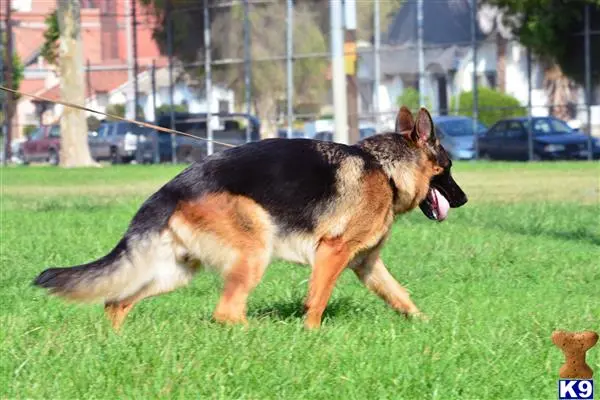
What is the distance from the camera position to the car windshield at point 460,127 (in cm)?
4062

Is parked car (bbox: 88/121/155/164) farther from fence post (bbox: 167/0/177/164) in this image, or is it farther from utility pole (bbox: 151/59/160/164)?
fence post (bbox: 167/0/177/164)

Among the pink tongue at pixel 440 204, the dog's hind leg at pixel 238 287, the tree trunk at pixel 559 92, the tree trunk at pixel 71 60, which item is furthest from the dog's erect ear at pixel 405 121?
the tree trunk at pixel 71 60

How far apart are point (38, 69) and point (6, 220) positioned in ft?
192

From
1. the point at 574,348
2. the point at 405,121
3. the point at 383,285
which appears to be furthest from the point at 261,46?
the point at 574,348

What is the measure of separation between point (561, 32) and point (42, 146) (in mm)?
25382

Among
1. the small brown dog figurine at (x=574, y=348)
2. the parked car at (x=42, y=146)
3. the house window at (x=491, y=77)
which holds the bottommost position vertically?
the parked car at (x=42, y=146)

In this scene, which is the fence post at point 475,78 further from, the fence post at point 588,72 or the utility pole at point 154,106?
the utility pole at point 154,106

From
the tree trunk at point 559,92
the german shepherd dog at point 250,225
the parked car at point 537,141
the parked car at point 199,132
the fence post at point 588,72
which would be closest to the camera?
the german shepherd dog at point 250,225

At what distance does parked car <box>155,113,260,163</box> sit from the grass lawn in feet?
94.0

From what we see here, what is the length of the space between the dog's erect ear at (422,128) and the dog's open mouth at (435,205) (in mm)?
394

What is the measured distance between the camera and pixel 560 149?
39.3 meters

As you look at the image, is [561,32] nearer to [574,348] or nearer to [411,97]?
[411,97]

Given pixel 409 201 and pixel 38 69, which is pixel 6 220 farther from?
pixel 38 69

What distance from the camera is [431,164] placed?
908 cm
